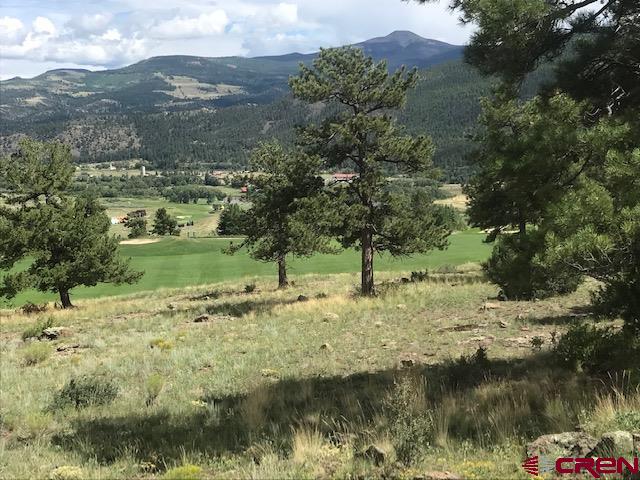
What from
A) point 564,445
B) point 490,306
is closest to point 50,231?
point 490,306

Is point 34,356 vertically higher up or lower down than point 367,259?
lower down

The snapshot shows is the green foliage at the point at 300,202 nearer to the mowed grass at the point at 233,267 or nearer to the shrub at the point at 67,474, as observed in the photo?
the shrub at the point at 67,474

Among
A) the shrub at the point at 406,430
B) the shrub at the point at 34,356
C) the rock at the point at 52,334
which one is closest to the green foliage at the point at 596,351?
the shrub at the point at 406,430

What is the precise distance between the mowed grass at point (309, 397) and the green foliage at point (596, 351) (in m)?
0.37

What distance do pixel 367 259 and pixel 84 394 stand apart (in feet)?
48.6

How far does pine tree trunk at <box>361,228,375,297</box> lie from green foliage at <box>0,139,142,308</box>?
14.0 meters

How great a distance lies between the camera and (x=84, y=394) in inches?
381

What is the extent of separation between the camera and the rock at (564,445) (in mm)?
5023

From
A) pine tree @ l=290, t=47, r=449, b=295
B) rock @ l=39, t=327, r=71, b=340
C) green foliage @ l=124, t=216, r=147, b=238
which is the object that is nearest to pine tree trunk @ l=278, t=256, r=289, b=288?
pine tree @ l=290, t=47, r=449, b=295

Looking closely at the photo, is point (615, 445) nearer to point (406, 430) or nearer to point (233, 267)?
point (406, 430)

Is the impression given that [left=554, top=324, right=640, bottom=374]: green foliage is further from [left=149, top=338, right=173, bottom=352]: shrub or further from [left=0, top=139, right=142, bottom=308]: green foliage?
[left=0, top=139, right=142, bottom=308]: green foliage

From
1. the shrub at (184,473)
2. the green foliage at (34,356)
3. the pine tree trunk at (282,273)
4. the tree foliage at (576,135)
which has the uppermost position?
the tree foliage at (576,135)

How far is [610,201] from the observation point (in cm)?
591

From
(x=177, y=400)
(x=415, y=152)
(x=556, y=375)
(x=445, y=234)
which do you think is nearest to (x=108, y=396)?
(x=177, y=400)
